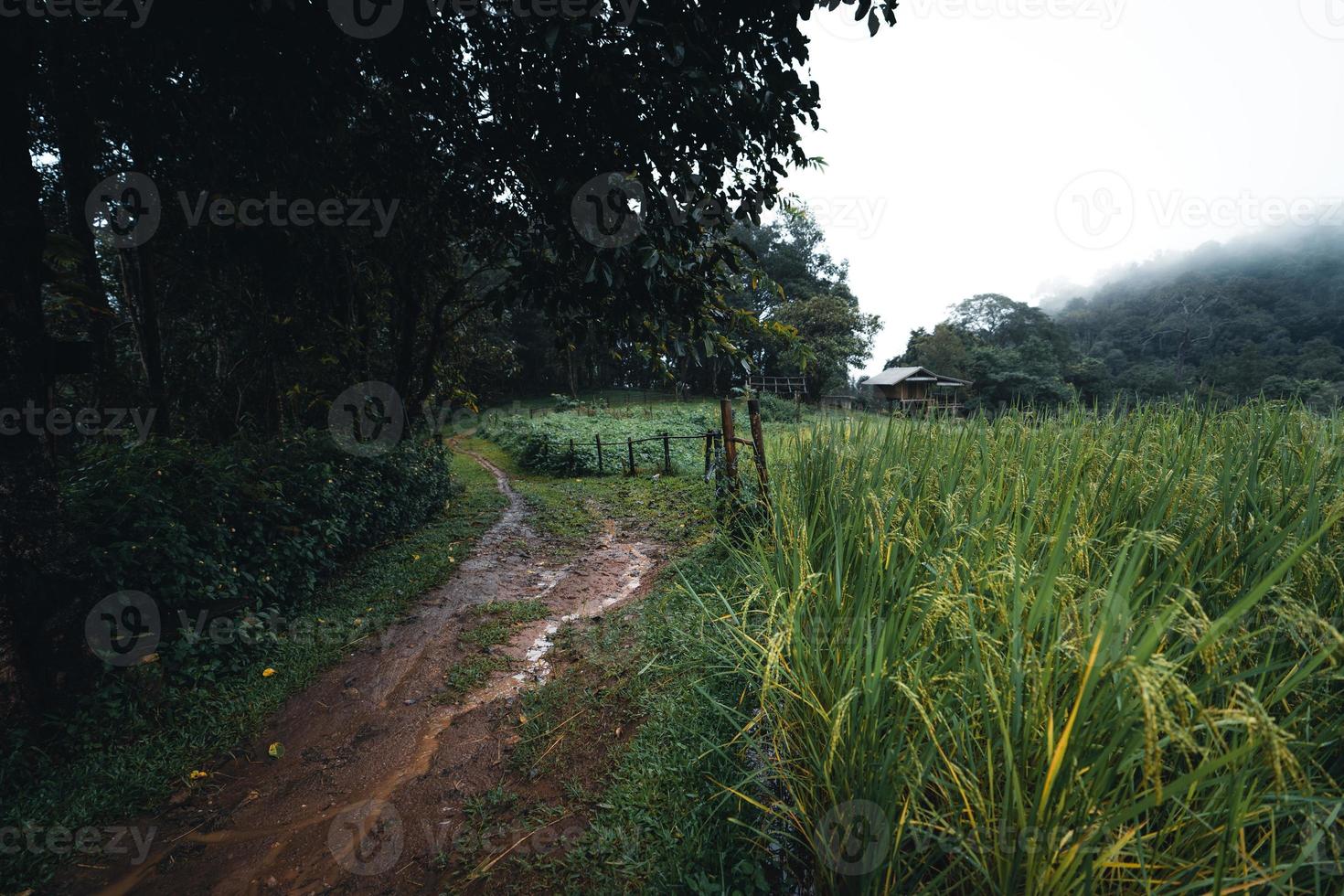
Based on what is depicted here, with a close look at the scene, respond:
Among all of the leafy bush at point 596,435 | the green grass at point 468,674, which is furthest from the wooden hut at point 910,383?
the green grass at point 468,674

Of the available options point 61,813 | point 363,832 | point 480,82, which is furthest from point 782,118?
point 61,813

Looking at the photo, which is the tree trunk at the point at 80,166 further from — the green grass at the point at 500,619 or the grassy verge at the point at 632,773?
the grassy verge at the point at 632,773

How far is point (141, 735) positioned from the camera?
3.05 meters

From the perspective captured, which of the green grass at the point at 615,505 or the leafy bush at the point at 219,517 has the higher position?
the leafy bush at the point at 219,517

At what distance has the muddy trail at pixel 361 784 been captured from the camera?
2180mm

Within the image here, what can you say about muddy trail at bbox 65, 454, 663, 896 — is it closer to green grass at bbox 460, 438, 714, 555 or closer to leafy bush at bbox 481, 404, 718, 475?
green grass at bbox 460, 438, 714, 555

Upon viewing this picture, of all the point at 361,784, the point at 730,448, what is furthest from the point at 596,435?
the point at 361,784

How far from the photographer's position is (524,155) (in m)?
3.23

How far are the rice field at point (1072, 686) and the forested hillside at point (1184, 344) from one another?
9.05 feet

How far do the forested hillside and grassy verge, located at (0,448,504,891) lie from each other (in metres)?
6.38

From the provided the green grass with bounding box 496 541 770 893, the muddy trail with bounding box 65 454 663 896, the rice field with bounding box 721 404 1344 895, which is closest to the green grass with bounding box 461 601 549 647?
→ the muddy trail with bounding box 65 454 663 896

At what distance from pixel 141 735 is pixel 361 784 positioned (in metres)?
1.60

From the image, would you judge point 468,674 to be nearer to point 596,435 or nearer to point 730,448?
point 730,448

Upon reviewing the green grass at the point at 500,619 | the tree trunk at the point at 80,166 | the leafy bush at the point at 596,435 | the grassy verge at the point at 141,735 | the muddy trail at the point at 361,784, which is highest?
the tree trunk at the point at 80,166
